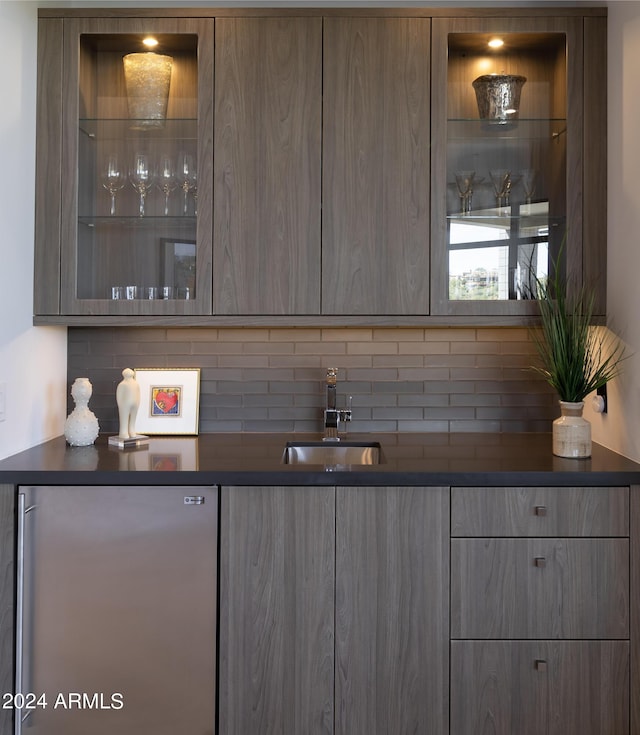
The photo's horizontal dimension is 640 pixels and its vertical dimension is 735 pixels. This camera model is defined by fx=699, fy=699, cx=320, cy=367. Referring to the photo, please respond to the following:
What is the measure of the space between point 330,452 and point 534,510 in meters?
0.79

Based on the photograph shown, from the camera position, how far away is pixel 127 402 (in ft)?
7.76

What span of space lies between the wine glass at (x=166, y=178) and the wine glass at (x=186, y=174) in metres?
0.02

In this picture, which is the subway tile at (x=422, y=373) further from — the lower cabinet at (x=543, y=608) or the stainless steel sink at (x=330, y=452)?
the lower cabinet at (x=543, y=608)

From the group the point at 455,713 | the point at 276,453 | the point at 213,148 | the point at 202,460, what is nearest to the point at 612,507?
the point at 455,713

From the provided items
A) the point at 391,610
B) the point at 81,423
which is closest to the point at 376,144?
the point at 81,423

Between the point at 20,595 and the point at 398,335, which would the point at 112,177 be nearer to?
the point at 398,335

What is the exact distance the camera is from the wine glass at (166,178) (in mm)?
2326

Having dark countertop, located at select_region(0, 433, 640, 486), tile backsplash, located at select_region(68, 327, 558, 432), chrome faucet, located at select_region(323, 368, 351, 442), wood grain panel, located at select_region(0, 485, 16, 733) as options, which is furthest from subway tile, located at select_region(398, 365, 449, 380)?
wood grain panel, located at select_region(0, 485, 16, 733)

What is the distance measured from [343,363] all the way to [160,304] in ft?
2.40

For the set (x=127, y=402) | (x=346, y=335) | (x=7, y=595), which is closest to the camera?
(x=7, y=595)

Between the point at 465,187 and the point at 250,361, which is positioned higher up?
the point at 465,187

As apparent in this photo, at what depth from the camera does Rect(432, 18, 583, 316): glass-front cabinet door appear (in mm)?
2271

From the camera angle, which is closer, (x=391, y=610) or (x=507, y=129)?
(x=391, y=610)

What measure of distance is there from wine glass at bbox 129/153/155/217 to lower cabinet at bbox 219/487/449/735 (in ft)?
3.52
